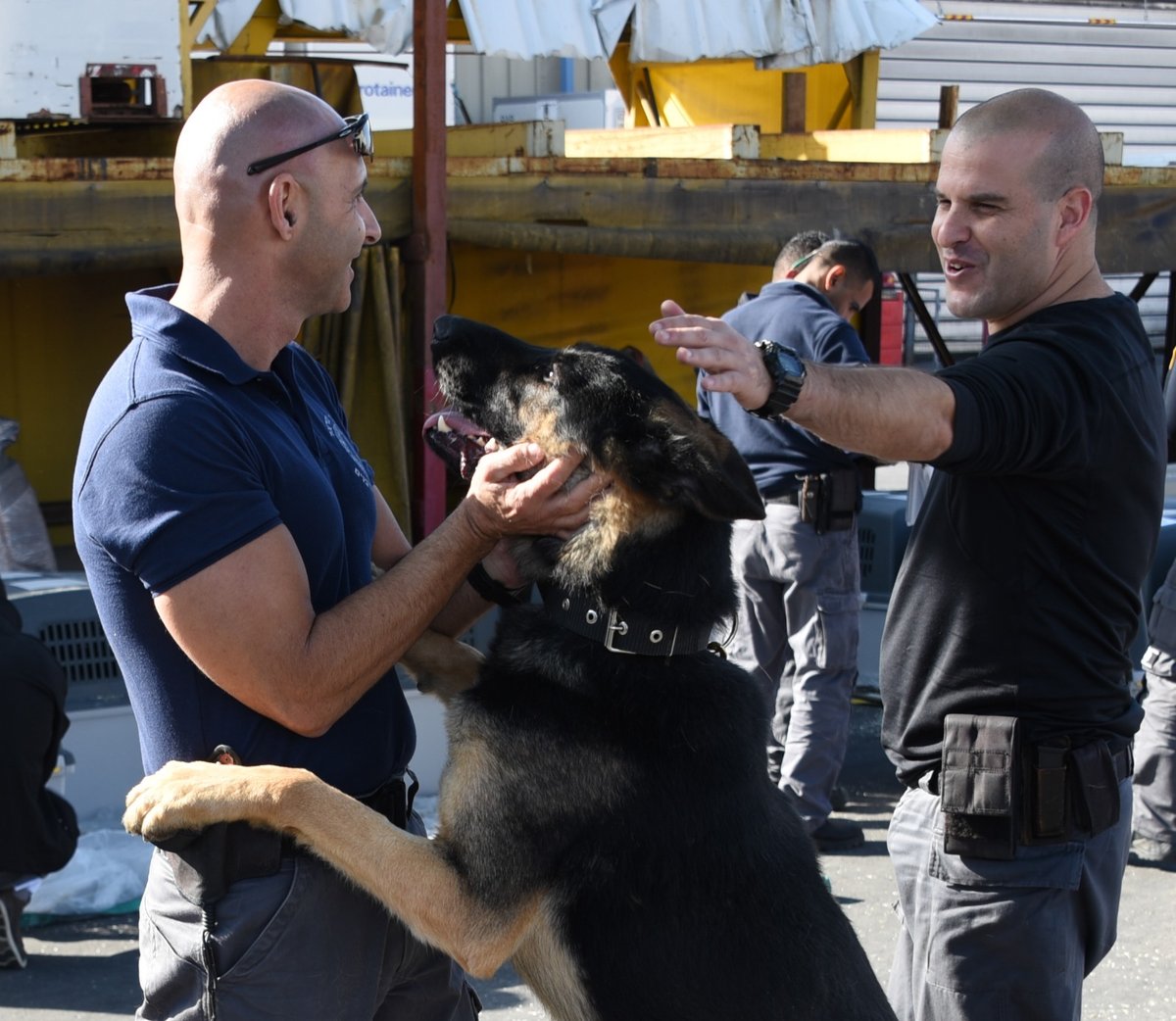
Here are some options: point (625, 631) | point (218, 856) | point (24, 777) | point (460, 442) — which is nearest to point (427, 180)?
point (24, 777)

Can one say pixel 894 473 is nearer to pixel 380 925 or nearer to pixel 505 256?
pixel 505 256

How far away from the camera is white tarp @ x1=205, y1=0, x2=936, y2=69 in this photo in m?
6.41

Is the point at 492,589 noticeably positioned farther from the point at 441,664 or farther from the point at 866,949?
the point at 866,949

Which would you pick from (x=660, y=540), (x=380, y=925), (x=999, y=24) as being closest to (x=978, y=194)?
(x=660, y=540)

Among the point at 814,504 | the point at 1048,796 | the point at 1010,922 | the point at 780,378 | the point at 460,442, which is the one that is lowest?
the point at 814,504

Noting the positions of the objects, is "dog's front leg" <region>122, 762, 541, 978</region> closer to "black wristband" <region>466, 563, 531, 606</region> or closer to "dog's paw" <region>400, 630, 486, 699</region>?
"dog's paw" <region>400, 630, 486, 699</region>

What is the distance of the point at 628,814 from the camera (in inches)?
92.4

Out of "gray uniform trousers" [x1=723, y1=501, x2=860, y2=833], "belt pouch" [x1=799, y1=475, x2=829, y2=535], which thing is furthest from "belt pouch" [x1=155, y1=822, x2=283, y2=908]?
"belt pouch" [x1=799, y1=475, x2=829, y2=535]

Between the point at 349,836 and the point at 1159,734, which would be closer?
the point at 349,836

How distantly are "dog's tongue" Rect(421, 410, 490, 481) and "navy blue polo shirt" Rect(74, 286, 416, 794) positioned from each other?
44 centimetres

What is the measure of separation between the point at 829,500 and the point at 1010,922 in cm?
323

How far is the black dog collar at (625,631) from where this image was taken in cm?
243

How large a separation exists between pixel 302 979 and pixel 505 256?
22.1ft

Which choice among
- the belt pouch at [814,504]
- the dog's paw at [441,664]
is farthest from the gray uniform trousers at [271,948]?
the belt pouch at [814,504]
